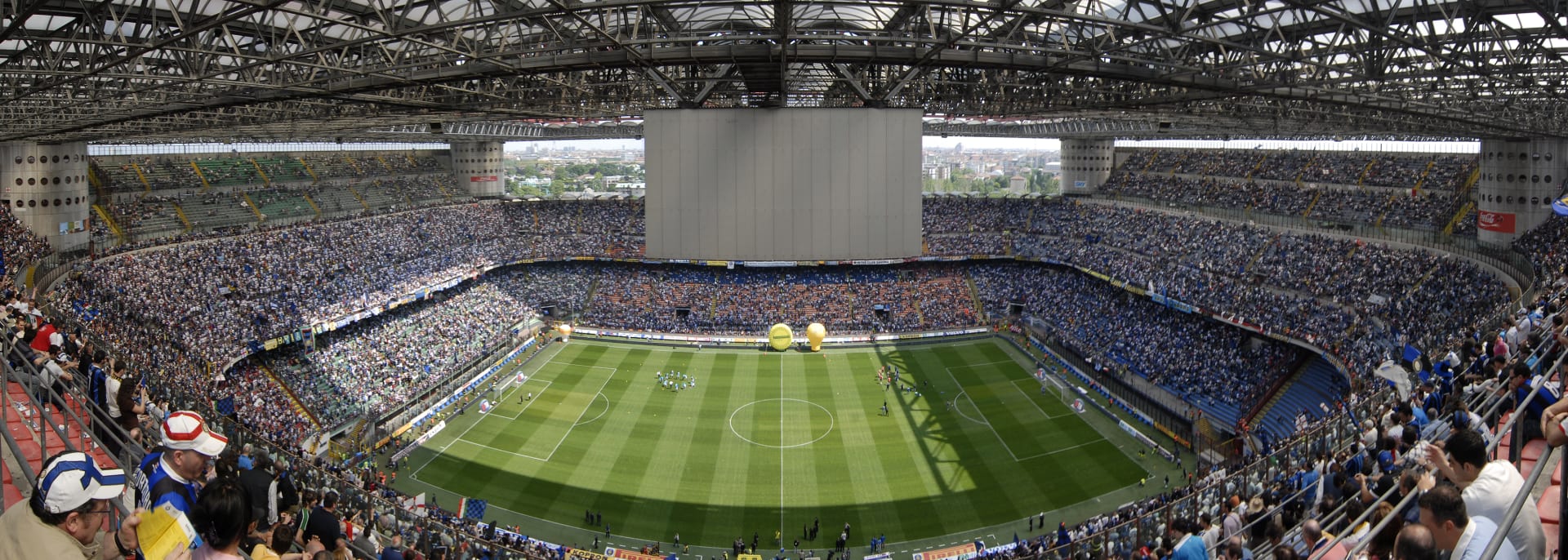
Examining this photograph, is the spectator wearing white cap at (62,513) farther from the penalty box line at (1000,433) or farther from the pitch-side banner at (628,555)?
the penalty box line at (1000,433)

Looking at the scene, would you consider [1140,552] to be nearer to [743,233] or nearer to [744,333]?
[743,233]

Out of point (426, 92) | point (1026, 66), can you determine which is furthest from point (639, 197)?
point (1026, 66)

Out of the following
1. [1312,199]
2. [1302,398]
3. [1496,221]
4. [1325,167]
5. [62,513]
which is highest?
[1325,167]

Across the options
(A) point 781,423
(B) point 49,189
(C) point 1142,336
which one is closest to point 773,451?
(A) point 781,423

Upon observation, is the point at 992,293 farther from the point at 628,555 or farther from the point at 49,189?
the point at 49,189

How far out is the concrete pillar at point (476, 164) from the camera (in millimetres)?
64688

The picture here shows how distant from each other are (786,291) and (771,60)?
26.2m

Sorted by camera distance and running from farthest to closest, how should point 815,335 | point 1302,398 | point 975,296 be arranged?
point 975,296 < point 815,335 < point 1302,398

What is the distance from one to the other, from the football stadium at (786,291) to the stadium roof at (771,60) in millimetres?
193

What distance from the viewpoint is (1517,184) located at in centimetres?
3494

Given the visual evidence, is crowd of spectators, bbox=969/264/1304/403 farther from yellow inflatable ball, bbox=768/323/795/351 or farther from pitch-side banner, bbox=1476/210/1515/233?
yellow inflatable ball, bbox=768/323/795/351

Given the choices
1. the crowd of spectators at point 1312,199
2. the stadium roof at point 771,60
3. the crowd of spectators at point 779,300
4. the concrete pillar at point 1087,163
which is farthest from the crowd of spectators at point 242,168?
the crowd of spectators at point 1312,199

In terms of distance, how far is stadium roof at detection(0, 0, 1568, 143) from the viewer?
640 inches

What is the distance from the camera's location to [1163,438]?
3014 cm
